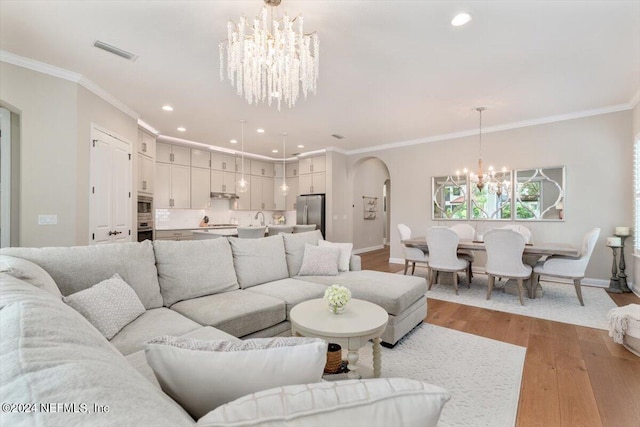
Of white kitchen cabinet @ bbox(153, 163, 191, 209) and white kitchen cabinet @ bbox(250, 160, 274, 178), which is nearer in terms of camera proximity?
white kitchen cabinet @ bbox(153, 163, 191, 209)

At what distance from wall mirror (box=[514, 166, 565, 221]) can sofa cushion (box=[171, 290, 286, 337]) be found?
16.0 ft

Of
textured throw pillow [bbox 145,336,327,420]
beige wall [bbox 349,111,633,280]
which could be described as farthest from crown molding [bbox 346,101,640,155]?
textured throw pillow [bbox 145,336,327,420]

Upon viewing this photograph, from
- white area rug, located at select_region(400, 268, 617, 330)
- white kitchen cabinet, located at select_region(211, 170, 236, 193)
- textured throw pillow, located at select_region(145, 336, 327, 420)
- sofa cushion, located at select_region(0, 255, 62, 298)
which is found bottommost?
white area rug, located at select_region(400, 268, 617, 330)

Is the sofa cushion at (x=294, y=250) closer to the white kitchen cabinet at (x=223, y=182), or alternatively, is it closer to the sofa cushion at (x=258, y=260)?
the sofa cushion at (x=258, y=260)

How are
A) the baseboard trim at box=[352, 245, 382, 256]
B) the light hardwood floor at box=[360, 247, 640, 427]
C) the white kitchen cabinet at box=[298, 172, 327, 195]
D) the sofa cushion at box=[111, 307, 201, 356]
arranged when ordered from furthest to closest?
the baseboard trim at box=[352, 245, 382, 256] → the white kitchen cabinet at box=[298, 172, 327, 195] → the light hardwood floor at box=[360, 247, 640, 427] → the sofa cushion at box=[111, 307, 201, 356]

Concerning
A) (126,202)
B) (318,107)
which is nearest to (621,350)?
(318,107)

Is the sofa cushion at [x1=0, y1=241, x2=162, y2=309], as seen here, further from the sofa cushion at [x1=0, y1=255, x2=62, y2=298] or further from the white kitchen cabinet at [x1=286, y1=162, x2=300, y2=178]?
the white kitchen cabinet at [x1=286, y1=162, x2=300, y2=178]

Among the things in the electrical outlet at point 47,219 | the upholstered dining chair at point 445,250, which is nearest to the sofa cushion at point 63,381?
the electrical outlet at point 47,219

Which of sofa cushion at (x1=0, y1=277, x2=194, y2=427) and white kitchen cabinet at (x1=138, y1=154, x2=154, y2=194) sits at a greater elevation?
white kitchen cabinet at (x1=138, y1=154, x2=154, y2=194)

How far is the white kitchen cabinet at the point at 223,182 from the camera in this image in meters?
6.91

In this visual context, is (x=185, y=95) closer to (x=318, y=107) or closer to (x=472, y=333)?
(x=318, y=107)

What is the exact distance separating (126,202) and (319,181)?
4.21 m

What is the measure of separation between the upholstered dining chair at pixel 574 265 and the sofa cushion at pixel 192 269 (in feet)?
13.1

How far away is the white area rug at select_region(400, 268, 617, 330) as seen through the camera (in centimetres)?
322
